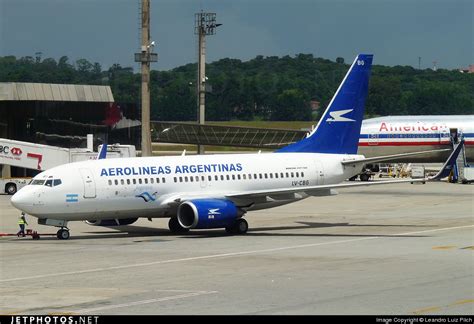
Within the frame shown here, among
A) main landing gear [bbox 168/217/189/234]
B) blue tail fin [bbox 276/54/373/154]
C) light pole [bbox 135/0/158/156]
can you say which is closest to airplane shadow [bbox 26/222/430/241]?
main landing gear [bbox 168/217/189/234]

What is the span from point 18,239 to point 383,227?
16.9 metres

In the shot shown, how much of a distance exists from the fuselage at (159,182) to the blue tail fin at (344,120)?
0.81m

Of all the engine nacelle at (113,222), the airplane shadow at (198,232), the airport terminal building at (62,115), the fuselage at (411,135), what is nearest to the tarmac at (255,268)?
the airplane shadow at (198,232)

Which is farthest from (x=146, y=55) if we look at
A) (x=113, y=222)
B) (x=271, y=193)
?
(x=271, y=193)

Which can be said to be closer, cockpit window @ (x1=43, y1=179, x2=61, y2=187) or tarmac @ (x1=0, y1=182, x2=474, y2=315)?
tarmac @ (x1=0, y1=182, x2=474, y2=315)

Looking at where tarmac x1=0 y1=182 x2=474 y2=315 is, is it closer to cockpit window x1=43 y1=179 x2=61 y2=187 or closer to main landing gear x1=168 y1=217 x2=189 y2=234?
main landing gear x1=168 y1=217 x2=189 y2=234

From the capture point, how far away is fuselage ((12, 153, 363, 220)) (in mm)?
42156

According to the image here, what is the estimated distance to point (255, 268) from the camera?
1276 inches

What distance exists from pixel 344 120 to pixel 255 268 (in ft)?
66.4

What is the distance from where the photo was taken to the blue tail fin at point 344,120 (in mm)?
50438

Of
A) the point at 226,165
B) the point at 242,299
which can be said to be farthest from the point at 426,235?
the point at 242,299

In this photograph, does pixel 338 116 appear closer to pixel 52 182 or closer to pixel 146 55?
pixel 52 182

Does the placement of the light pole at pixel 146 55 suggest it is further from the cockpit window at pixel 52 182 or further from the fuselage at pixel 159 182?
the cockpit window at pixel 52 182

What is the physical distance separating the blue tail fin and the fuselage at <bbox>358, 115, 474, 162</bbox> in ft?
123
